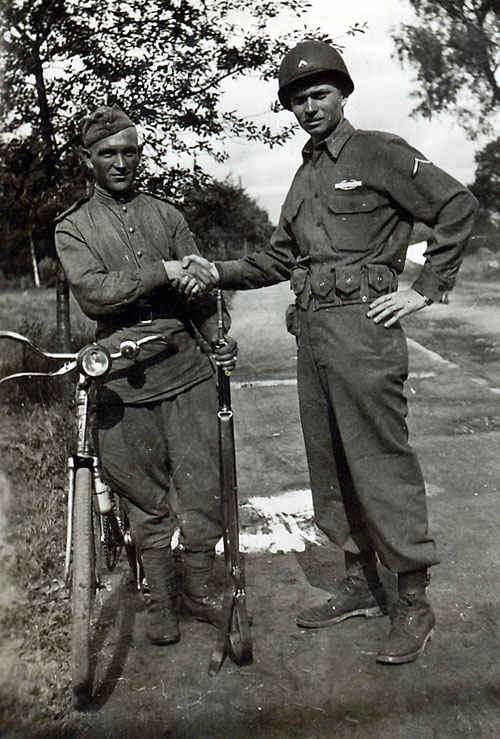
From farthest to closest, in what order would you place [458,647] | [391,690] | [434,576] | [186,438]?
[434,576], [186,438], [458,647], [391,690]

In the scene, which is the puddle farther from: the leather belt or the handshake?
the handshake

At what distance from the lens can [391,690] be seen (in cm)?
269

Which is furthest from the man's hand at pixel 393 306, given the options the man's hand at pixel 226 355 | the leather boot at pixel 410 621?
the leather boot at pixel 410 621

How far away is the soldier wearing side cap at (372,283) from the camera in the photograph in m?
2.90

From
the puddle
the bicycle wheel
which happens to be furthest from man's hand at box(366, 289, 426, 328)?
the puddle

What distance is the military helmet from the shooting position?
297cm

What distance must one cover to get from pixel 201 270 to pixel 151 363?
1.50ft

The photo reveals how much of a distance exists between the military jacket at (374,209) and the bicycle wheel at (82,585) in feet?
4.20

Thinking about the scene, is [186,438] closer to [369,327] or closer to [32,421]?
[369,327]

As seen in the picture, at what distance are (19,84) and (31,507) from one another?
8.56 ft

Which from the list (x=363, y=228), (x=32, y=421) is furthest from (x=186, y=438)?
(x=32, y=421)

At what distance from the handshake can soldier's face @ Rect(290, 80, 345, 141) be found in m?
0.74

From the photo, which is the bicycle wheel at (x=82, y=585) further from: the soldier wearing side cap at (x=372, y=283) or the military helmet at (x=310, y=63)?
the military helmet at (x=310, y=63)

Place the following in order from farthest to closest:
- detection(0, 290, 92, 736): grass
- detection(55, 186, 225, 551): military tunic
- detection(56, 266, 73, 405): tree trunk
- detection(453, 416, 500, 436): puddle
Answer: detection(453, 416, 500, 436): puddle, detection(56, 266, 73, 405): tree trunk, detection(55, 186, 225, 551): military tunic, detection(0, 290, 92, 736): grass
